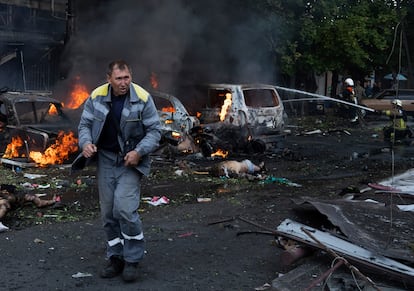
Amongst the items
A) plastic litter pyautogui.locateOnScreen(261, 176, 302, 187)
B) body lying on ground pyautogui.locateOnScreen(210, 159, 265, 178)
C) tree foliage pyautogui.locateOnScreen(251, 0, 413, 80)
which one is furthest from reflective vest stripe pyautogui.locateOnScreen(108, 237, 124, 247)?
tree foliage pyautogui.locateOnScreen(251, 0, 413, 80)

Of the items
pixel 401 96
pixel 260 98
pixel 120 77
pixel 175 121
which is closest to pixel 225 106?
pixel 260 98

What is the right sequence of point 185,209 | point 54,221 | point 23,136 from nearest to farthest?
point 54,221, point 185,209, point 23,136

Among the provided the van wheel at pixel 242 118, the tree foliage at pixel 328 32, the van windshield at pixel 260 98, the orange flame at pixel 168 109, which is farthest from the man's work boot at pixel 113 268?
the tree foliage at pixel 328 32

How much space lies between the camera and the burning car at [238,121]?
11820 mm

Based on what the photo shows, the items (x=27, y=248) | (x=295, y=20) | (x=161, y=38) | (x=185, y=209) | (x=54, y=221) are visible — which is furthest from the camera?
(x=295, y=20)

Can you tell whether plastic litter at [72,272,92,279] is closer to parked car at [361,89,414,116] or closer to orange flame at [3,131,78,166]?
orange flame at [3,131,78,166]

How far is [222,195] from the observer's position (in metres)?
8.12

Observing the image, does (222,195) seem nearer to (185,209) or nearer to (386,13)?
(185,209)

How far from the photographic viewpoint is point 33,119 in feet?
35.5

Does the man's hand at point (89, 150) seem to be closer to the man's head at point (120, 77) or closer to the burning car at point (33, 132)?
the man's head at point (120, 77)

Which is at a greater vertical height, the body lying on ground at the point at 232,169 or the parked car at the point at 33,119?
the parked car at the point at 33,119

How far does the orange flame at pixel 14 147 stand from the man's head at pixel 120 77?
6507 millimetres

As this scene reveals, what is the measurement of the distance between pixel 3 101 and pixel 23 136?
42.2 inches

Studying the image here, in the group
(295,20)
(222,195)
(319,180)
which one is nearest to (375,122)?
(295,20)
